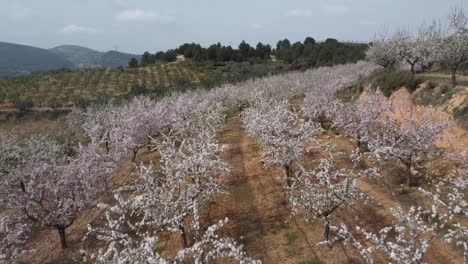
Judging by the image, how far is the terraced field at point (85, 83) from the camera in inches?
3337

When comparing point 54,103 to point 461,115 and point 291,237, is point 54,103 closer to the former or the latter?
point 291,237

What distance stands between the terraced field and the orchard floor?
60.7m

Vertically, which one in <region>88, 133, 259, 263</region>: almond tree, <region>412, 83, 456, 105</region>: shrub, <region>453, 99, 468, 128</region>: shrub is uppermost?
<region>412, 83, 456, 105</region>: shrub

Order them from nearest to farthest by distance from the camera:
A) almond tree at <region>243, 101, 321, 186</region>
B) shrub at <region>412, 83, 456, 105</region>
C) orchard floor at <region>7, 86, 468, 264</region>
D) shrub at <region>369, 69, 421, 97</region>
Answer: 1. orchard floor at <region>7, 86, 468, 264</region>
2. almond tree at <region>243, 101, 321, 186</region>
3. shrub at <region>412, 83, 456, 105</region>
4. shrub at <region>369, 69, 421, 97</region>

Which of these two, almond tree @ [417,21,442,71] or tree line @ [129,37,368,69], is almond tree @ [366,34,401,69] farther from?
tree line @ [129,37,368,69]

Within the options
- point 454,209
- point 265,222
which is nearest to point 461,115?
point 265,222

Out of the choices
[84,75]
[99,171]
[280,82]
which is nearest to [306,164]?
[99,171]

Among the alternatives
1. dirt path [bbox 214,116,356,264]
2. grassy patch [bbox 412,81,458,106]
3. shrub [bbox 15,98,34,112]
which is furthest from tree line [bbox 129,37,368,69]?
dirt path [bbox 214,116,356,264]

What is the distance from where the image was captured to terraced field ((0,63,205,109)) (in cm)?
8475

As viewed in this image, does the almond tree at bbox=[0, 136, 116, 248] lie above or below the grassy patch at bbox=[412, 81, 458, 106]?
below

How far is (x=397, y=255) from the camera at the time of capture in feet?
32.1

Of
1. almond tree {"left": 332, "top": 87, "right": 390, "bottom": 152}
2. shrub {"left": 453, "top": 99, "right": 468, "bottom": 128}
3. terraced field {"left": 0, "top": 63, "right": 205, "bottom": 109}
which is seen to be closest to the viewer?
shrub {"left": 453, "top": 99, "right": 468, "bottom": 128}

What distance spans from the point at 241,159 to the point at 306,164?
6331mm

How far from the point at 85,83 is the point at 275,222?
8516 centimetres
